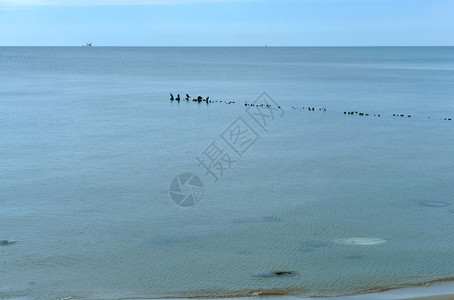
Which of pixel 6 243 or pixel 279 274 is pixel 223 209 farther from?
pixel 6 243

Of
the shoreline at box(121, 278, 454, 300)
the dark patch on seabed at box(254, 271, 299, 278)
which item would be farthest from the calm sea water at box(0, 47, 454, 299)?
the shoreline at box(121, 278, 454, 300)

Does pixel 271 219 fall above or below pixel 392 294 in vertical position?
above

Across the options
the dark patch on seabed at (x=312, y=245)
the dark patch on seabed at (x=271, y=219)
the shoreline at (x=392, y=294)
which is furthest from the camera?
the dark patch on seabed at (x=271, y=219)

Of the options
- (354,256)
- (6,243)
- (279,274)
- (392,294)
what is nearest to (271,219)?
(354,256)

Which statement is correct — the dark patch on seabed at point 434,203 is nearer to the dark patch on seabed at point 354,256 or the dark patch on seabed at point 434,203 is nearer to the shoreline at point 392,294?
the dark patch on seabed at point 354,256

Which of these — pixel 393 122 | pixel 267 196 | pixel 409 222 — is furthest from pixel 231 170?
pixel 393 122

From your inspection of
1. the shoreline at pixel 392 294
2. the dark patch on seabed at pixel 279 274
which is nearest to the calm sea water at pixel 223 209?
the dark patch on seabed at pixel 279 274

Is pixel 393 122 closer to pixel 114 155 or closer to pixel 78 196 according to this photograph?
pixel 114 155

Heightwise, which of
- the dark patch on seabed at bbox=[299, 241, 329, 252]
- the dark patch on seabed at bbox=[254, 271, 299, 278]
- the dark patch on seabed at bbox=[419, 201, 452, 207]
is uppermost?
the dark patch on seabed at bbox=[419, 201, 452, 207]

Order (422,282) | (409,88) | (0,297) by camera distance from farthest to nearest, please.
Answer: (409,88)
(422,282)
(0,297)

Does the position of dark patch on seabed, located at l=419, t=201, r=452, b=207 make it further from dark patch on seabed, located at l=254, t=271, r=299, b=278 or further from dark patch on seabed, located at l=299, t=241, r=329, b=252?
dark patch on seabed, located at l=254, t=271, r=299, b=278

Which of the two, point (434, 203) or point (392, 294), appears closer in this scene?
point (392, 294)
